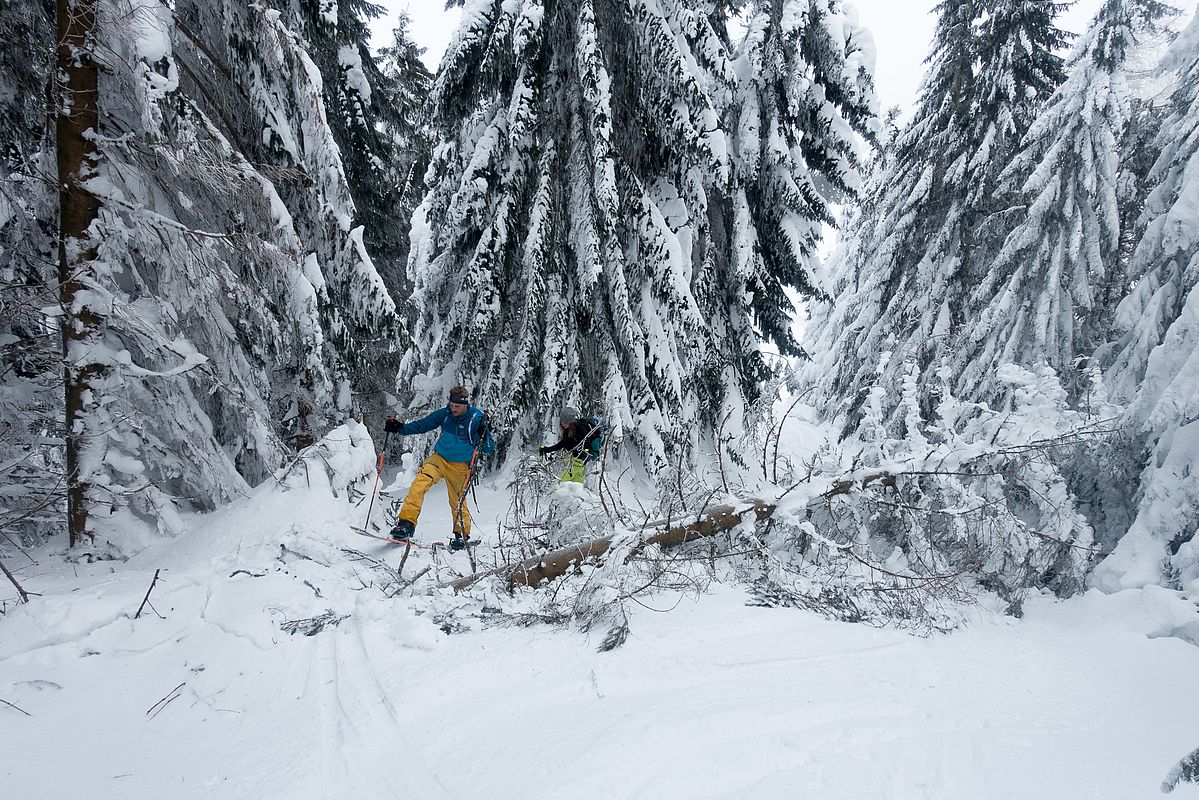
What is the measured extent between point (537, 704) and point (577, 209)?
6.46m

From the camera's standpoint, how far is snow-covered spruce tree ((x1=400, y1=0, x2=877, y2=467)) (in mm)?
7160

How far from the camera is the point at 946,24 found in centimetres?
1279

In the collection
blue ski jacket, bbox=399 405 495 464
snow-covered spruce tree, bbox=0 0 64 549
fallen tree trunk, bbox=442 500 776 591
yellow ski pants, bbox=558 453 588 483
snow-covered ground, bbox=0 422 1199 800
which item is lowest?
snow-covered ground, bbox=0 422 1199 800

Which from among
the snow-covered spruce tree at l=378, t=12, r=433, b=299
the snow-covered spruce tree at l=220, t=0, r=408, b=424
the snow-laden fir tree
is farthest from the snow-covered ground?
the snow-covered spruce tree at l=378, t=12, r=433, b=299

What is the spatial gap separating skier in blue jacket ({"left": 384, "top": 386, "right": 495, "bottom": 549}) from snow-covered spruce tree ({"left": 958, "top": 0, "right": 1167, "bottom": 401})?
10346mm

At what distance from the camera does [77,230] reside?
16.2ft

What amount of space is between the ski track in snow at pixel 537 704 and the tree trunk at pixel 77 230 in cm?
144

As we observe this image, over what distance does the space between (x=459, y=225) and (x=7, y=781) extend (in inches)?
263

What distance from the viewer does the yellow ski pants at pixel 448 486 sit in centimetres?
573

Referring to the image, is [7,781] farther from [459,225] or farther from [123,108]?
[459,225]

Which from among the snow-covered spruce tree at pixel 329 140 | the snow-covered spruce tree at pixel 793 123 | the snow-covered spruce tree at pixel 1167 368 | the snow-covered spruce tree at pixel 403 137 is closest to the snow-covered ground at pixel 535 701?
the snow-covered spruce tree at pixel 1167 368

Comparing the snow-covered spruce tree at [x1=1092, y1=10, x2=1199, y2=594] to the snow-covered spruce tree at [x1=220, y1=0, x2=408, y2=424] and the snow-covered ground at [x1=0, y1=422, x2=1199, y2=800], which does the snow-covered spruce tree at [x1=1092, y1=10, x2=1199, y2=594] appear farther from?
the snow-covered spruce tree at [x1=220, y1=0, x2=408, y2=424]

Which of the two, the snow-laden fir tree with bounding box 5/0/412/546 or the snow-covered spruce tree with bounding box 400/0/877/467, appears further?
the snow-covered spruce tree with bounding box 400/0/877/467

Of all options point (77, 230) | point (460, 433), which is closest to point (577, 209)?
point (460, 433)
